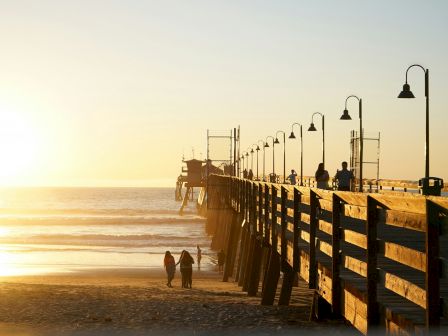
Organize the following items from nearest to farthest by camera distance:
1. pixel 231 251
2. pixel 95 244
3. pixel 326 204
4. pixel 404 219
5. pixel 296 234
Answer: pixel 404 219
pixel 326 204
pixel 296 234
pixel 231 251
pixel 95 244

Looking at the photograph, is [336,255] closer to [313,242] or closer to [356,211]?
[356,211]

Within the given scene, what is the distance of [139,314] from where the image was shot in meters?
17.9

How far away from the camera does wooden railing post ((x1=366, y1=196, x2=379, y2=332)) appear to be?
812 cm

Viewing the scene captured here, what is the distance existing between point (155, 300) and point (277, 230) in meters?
3.99

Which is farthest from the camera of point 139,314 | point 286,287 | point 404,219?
point 286,287

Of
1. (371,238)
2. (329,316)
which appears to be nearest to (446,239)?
(329,316)

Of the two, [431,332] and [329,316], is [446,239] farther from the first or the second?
[431,332]

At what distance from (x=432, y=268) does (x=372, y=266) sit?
1.96m

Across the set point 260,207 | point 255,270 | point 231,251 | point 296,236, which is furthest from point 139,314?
point 231,251

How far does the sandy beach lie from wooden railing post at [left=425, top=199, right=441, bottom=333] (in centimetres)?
696

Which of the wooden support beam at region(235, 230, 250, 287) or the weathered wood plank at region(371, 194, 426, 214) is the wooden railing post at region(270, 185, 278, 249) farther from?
the wooden support beam at region(235, 230, 250, 287)

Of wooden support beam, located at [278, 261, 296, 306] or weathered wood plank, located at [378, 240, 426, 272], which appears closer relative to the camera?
weathered wood plank, located at [378, 240, 426, 272]

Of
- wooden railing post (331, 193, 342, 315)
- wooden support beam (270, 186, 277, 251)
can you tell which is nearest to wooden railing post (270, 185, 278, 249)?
wooden support beam (270, 186, 277, 251)

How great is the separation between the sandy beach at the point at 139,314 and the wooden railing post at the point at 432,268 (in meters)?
6.96
